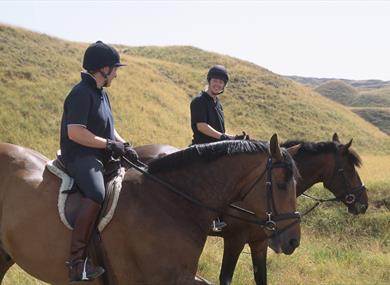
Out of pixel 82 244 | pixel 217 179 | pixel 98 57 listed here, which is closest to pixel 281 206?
pixel 217 179

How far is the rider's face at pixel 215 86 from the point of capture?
265 inches

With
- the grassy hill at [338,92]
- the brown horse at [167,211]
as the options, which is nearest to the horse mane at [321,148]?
the brown horse at [167,211]

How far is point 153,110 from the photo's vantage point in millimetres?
32906

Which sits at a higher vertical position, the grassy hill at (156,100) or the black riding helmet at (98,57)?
the black riding helmet at (98,57)

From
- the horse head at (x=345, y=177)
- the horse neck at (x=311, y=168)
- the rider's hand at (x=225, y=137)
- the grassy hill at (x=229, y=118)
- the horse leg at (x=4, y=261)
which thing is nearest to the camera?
the horse leg at (x=4, y=261)

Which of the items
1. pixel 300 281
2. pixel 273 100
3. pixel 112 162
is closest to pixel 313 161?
pixel 300 281

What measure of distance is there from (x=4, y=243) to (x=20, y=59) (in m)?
30.1

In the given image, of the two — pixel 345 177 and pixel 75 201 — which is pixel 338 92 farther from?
pixel 75 201

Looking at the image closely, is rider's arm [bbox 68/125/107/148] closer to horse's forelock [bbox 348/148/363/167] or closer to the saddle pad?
the saddle pad

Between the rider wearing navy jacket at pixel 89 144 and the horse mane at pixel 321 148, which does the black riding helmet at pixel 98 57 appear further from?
the horse mane at pixel 321 148

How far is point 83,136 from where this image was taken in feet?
12.9

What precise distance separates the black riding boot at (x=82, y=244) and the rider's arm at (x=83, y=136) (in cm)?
53

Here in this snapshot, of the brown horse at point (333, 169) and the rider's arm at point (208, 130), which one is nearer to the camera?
the rider's arm at point (208, 130)

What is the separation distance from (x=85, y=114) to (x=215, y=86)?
314 centimetres
